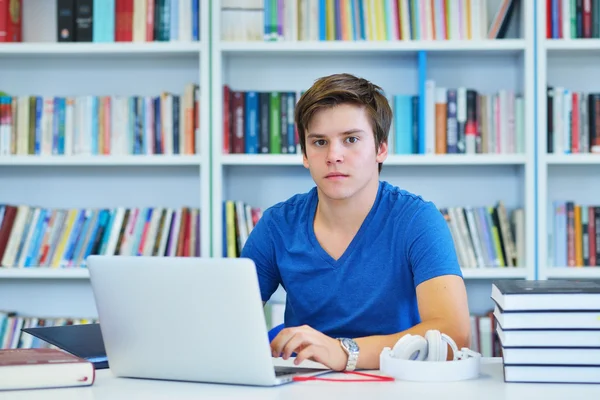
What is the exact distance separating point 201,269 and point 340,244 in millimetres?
735

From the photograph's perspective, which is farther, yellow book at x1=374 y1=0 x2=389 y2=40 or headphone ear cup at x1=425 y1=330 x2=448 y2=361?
yellow book at x1=374 y1=0 x2=389 y2=40

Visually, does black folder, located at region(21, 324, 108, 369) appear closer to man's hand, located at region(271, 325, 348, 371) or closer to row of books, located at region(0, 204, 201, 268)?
man's hand, located at region(271, 325, 348, 371)

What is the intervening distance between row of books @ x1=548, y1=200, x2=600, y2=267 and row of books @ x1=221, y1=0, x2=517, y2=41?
74 centimetres

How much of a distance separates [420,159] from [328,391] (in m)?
1.84

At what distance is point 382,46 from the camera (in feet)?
9.55

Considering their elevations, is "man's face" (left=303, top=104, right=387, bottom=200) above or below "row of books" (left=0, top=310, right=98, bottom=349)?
above

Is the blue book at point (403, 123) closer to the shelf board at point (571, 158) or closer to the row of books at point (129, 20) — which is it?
the shelf board at point (571, 158)

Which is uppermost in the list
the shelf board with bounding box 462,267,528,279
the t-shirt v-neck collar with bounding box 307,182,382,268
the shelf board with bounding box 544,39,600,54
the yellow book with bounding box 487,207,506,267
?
the shelf board with bounding box 544,39,600,54

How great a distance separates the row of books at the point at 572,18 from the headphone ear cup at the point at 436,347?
1.95 m

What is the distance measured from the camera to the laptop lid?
3.75ft

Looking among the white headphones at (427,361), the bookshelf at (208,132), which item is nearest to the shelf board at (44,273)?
the bookshelf at (208,132)

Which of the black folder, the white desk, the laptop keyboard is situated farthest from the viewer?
the black folder

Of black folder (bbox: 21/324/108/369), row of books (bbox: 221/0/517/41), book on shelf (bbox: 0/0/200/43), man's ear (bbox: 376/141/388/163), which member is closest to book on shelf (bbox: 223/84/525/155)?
row of books (bbox: 221/0/517/41)

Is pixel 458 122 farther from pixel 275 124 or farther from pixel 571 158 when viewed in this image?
pixel 275 124
